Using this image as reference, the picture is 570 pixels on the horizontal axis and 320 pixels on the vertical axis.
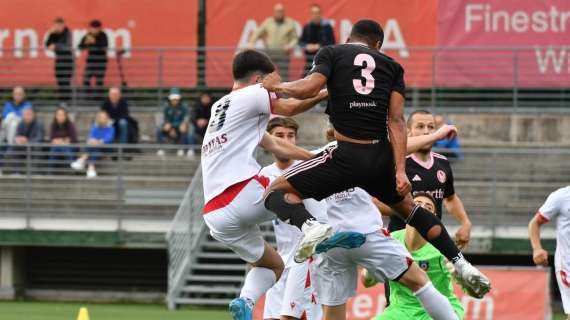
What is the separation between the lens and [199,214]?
22.2 metres

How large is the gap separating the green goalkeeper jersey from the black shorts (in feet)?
6.30

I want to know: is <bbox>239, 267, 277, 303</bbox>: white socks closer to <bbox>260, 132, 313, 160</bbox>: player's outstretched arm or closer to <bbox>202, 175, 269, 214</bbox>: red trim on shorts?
<bbox>202, 175, 269, 214</bbox>: red trim on shorts

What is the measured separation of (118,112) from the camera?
918 inches

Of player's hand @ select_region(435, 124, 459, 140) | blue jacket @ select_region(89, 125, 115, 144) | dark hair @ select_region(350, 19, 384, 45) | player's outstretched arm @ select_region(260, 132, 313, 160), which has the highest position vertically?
dark hair @ select_region(350, 19, 384, 45)

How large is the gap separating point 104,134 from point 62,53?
9.09 feet

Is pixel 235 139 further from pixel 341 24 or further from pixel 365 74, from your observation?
pixel 341 24

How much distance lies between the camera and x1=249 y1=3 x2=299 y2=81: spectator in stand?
24016mm

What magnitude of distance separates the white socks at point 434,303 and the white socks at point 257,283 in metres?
1.39

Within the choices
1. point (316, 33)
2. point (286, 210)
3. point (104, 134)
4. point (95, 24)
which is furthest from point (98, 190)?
point (286, 210)

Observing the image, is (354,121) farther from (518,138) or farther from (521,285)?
(518,138)

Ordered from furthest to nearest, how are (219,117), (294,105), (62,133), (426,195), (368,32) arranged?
(62,133) < (426,195) < (219,117) < (294,105) < (368,32)

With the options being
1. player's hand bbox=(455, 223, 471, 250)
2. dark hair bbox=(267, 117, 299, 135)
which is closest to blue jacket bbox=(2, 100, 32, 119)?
dark hair bbox=(267, 117, 299, 135)

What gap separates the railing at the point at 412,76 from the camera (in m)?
23.9

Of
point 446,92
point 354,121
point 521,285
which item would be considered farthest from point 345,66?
point 446,92
